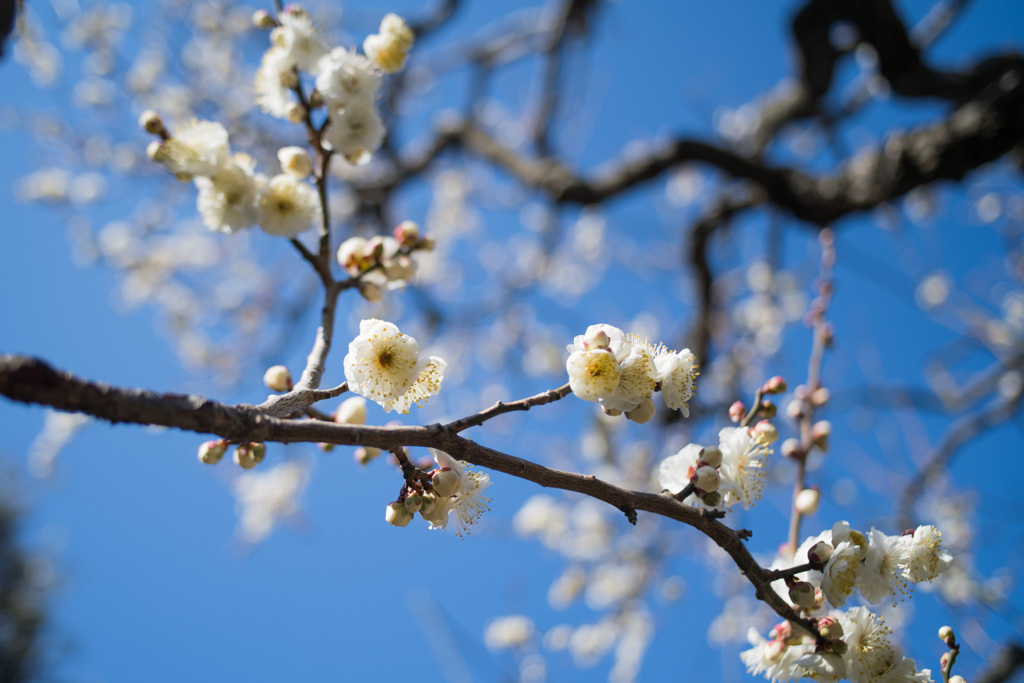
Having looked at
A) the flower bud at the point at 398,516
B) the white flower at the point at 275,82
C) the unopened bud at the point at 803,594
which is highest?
the white flower at the point at 275,82

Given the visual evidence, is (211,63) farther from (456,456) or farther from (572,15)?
(456,456)

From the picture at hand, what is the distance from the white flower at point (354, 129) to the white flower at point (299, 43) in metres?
0.16

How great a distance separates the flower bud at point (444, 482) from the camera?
0.84 metres

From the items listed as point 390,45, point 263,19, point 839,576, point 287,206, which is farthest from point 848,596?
point 263,19

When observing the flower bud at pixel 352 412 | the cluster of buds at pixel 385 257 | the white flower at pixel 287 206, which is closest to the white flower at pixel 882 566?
the flower bud at pixel 352 412

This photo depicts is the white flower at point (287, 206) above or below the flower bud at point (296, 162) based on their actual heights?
below

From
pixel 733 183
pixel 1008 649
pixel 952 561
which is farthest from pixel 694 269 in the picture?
pixel 952 561

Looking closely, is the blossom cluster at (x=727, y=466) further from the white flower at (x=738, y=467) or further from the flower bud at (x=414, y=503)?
the flower bud at (x=414, y=503)

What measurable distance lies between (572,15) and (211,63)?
157 inches

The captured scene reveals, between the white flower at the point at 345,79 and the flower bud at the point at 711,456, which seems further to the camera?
the white flower at the point at 345,79

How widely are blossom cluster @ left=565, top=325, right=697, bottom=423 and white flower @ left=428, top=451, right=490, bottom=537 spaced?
23 centimetres

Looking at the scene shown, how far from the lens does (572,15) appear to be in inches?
120

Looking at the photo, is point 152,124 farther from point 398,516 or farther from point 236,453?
point 398,516

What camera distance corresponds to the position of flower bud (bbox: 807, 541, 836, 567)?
3.00ft
